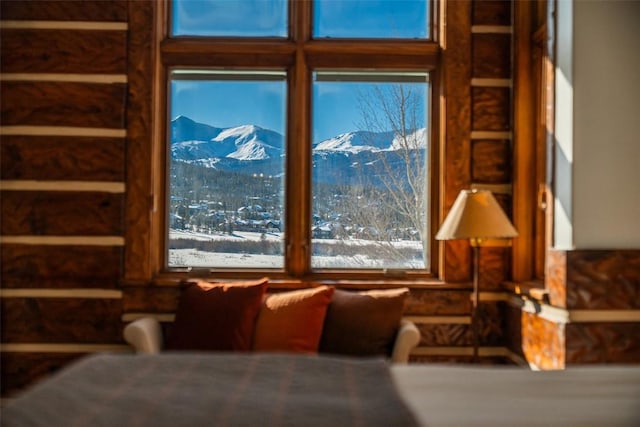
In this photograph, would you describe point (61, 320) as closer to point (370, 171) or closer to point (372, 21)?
point (370, 171)

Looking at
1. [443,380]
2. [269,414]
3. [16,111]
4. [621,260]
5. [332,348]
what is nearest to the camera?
[269,414]

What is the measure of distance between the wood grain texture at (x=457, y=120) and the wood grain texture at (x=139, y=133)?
1.78m

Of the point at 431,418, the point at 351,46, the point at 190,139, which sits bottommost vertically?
the point at 431,418

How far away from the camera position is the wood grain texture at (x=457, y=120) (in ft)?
14.3

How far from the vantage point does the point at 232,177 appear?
182 inches

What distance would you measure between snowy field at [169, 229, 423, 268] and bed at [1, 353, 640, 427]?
2086mm

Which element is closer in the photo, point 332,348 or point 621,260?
point 621,260

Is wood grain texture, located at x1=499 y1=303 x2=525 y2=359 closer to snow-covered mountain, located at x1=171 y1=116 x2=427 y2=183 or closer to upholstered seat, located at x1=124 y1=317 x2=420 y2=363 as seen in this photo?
upholstered seat, located at x1=124 y1=317 x2=420 y2=363

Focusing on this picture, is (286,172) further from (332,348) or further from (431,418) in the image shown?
(431,418)

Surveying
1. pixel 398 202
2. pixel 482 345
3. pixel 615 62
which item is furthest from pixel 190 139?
pixel 615 62

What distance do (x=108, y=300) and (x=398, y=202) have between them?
6.13 ft

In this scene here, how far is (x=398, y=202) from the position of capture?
14.9 feet

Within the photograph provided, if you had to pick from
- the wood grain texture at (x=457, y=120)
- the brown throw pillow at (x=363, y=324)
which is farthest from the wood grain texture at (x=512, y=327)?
the brown throw pillow at (x=363, y=324)

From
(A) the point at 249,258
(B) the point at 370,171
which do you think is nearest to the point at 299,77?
(B) the point at 370,171
